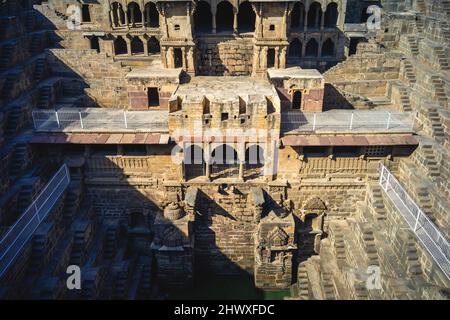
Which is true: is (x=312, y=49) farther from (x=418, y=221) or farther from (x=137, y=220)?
(x=137, y=220)

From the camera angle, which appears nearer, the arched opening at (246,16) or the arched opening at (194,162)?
the arched opening at (194,162)

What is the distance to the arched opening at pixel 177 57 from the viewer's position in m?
22.4

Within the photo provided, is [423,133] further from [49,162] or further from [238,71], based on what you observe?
[49,162]

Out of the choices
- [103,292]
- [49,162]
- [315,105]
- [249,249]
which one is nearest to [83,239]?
[103,292]

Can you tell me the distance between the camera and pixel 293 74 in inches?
827

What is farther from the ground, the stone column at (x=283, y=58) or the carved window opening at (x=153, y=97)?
the stone column at (x=283, y=58)

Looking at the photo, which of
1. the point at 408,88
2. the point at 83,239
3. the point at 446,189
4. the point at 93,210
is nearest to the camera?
the point at 446,189

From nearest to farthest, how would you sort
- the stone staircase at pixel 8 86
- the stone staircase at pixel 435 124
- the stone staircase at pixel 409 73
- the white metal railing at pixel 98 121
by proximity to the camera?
the stone staircase at pixel 435 124 < the white metal railing at pixel 98 121 < the stone staircase at pixel 8 86 < the stone staircase at pixel 409 73

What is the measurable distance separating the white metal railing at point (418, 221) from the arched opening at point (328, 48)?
12.7m

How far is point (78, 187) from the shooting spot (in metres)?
18.5

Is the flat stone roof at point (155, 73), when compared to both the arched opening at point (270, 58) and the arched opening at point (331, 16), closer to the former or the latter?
the arched opening at point (270, 58)

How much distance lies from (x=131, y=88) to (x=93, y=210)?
647 centimetres

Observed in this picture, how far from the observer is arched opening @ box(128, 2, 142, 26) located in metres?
27.3

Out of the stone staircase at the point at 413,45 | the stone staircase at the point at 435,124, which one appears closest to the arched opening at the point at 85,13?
the stone staircase at the point at 413,45
